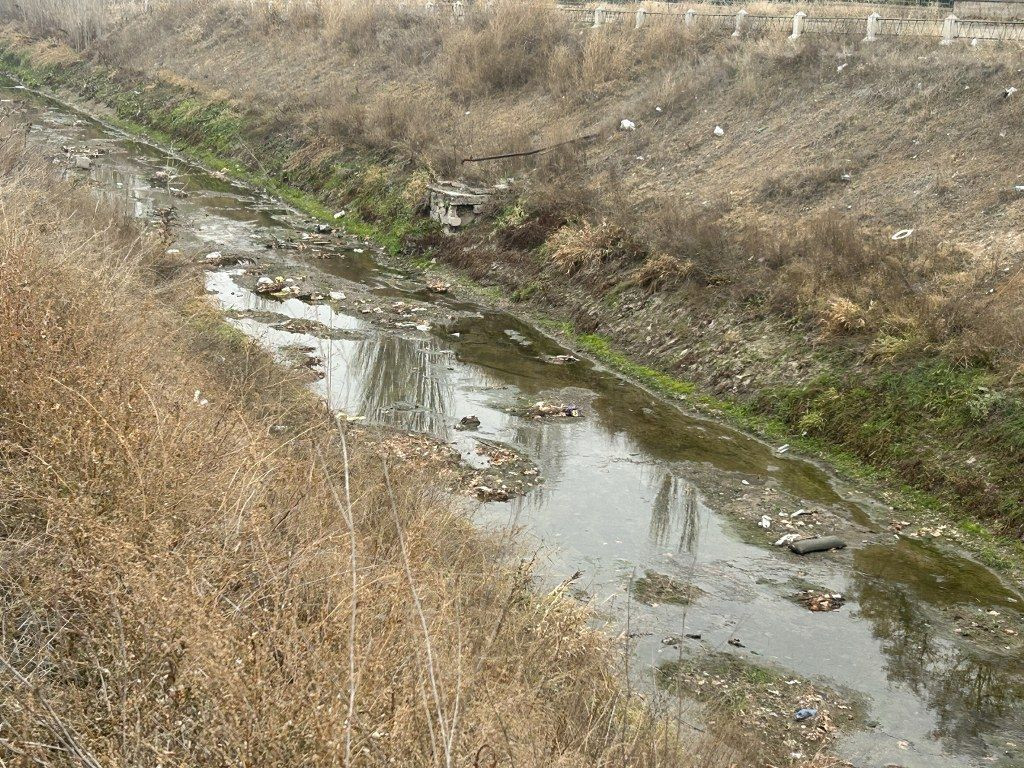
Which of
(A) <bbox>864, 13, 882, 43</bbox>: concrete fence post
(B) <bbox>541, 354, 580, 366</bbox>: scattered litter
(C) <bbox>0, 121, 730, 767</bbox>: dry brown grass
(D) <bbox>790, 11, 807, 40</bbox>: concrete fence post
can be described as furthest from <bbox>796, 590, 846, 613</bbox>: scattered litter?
(D) <bbox>790, 11, 807, 40</bbox>: concrete fence post

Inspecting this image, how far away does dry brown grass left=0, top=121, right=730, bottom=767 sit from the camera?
3.92m

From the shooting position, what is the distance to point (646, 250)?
1734 cm

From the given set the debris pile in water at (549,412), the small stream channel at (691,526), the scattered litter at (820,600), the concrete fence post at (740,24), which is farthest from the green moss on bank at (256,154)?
the scattered litter at (820,600)

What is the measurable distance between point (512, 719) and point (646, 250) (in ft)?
44.4

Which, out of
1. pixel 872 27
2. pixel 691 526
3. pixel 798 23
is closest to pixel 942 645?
pixel 691 526

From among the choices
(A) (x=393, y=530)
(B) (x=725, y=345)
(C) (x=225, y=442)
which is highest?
(C) (x=225, y=442)

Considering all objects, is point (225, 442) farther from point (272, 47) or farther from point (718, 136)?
point (272, 47)

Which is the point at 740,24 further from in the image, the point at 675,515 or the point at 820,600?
the point at 820,600

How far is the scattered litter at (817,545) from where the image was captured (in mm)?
10297

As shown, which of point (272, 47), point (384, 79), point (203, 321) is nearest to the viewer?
point (203, 321)

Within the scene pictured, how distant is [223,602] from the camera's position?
4.79 meters

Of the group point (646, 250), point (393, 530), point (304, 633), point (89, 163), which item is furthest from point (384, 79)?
point (304, 633)

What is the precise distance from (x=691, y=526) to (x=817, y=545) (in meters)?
1.29

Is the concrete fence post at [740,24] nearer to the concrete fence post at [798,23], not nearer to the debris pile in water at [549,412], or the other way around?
the concrete fence post at [798,23]
